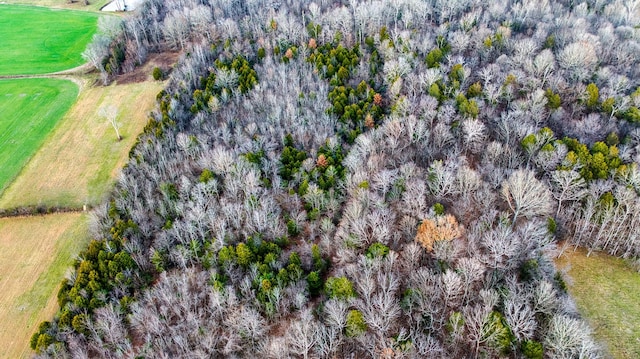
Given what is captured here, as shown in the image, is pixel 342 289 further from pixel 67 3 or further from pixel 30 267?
pixel 67 3

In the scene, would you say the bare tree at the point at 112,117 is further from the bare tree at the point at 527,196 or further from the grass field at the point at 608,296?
the grass field at the point at 608,296

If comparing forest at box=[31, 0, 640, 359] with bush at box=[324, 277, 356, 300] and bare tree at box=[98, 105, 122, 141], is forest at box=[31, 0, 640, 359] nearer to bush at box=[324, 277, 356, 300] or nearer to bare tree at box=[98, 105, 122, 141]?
bush at box=[324, 277, 356, 300]

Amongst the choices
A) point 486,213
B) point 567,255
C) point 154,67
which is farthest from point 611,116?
point 154,67

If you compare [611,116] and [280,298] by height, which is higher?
[611,116]

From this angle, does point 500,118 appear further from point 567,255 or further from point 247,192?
point 247,192

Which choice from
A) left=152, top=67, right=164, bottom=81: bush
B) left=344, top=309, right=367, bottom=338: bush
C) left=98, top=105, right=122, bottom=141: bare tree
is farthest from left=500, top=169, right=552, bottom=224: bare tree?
left=152, top=67, right=164, bottom=81: bush

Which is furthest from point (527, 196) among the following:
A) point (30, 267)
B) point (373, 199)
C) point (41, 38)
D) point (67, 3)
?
point (67, 3)
